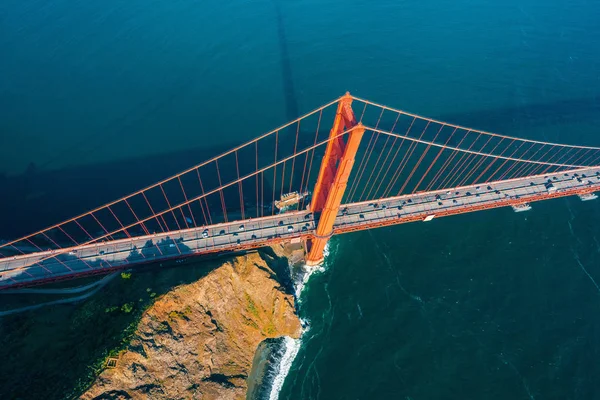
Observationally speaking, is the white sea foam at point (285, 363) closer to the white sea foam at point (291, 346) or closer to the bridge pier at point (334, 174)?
the white sea foam at point (291, 346)

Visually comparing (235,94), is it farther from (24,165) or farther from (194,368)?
(194,368)

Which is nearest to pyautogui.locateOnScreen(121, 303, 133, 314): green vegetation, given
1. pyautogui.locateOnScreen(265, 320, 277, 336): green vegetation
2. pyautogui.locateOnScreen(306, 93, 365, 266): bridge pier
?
pyautogui.locateOnScreen(265, 320, 277, 336): green vegetation

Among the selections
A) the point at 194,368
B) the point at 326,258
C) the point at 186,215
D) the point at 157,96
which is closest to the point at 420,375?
the point at 326,258

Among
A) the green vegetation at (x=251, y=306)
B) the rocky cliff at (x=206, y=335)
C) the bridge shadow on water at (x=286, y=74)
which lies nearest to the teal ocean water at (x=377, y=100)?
the bridge shadow on water at (x=286, y=74)

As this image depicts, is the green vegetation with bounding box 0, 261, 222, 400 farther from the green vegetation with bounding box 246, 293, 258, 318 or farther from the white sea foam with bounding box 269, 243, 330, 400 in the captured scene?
the white sea foam with bounding box 269, 243, 330, 400

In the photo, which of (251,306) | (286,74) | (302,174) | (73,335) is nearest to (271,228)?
(251,306)
